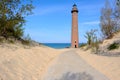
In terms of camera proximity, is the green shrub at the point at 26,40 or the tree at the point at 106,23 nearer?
the green shrub at the point at 26,40

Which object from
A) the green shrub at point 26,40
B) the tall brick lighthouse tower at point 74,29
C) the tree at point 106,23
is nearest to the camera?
the green shrub at point 26,40

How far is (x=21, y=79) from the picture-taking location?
8.53 metres

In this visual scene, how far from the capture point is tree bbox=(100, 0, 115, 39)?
30.8 metres

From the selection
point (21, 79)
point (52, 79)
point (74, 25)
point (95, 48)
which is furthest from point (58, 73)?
point (74, 25)

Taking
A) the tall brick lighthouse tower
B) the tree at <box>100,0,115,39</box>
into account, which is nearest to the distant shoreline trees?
the tree at <box>100,0,115,39</box>

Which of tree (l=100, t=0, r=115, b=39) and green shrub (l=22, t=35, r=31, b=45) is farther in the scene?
tree (l=100, t=0, r=115, b=39)

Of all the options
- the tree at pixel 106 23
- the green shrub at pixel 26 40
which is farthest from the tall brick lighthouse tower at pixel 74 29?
the green shrub at pixel 26 40

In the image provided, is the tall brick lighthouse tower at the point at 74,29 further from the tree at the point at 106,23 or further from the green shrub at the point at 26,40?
the green shrub at the point at 26,40

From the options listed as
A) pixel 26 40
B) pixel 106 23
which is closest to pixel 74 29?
pixel 106 23

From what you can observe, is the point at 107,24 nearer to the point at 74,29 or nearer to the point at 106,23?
the point at 106,23

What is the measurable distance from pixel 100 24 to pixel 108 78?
77.6 feet

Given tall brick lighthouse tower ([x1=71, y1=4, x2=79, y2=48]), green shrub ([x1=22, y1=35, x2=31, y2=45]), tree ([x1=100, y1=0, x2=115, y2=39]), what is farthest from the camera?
tall brick lighthouse tower ([x1=71, y1=4, x2=79, y2=48])

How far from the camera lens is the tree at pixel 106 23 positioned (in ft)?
101

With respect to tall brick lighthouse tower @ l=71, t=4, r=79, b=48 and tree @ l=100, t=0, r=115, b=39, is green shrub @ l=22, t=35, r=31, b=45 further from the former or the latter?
tall brick lighthouse tower @ l=71, t=4, r=79, b=48
